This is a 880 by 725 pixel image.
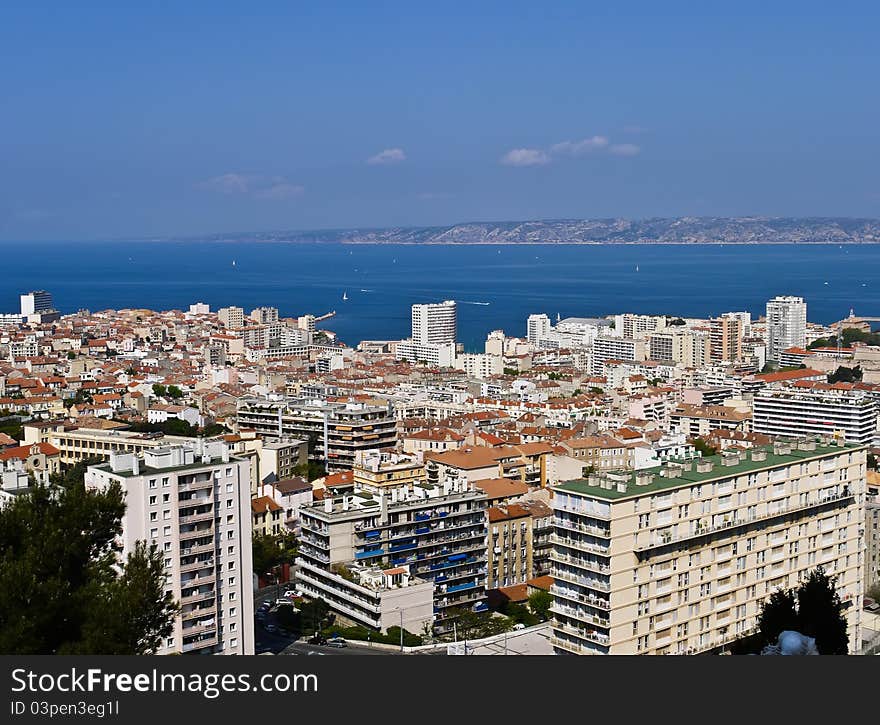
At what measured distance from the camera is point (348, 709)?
6.24 ft

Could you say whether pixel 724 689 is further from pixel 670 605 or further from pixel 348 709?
pixel 670 605

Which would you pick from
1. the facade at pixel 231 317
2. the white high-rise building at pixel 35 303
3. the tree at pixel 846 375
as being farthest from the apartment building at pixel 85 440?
the white high-rise building at pixel 35 303

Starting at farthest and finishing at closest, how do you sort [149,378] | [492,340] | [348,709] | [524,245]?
[524,245] → [492,340] → [149,378] → [348,709]

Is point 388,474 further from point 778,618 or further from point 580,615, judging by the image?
point 778,618

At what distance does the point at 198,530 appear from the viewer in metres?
7.25

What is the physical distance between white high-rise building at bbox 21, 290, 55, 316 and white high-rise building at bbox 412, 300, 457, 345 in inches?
470

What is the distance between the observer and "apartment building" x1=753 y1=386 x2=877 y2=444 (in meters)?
16.0

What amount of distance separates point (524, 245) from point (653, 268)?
128ft

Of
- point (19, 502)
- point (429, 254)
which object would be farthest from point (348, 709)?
point (429, 254)

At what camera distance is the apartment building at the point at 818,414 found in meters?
16.0

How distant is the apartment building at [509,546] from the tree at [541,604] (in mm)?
→ 575

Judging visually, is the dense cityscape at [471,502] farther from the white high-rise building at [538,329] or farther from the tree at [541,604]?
the white high-rise building at [538,329]

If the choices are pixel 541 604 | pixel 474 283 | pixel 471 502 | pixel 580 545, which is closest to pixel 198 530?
pixel 580 545

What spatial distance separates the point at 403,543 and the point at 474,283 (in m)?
45.7
